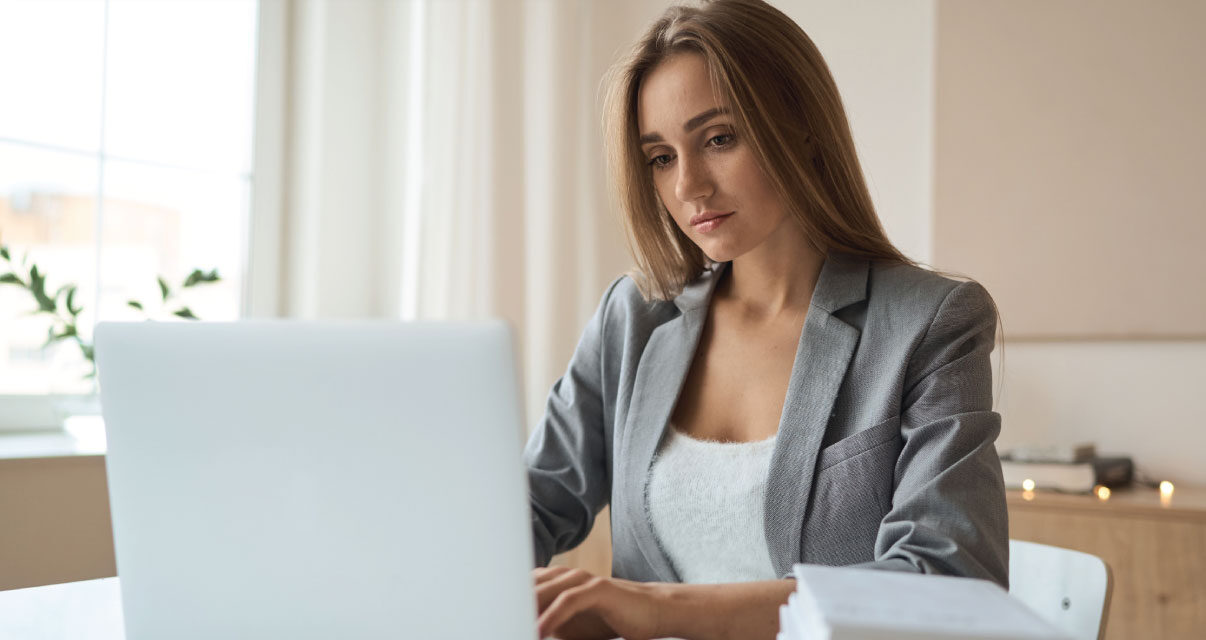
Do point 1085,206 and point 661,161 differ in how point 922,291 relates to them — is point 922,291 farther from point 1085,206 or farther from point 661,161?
point 1085,206

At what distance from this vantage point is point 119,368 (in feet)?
2.27

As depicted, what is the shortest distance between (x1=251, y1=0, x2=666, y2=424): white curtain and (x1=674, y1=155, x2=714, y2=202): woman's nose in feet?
4.26

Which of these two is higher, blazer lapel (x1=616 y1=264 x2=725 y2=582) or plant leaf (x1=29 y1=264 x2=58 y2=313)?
plant leaf (x1=29 y1=264 x2=58 y2=313)

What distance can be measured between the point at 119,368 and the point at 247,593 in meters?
0.19

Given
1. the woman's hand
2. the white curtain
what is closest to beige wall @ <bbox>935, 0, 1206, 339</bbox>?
the white curtain

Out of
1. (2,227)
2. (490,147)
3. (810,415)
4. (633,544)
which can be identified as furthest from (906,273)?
(2,227)

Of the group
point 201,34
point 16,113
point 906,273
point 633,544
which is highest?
point 201,34

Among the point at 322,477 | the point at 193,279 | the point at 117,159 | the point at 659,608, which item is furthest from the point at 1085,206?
the point at 117,159

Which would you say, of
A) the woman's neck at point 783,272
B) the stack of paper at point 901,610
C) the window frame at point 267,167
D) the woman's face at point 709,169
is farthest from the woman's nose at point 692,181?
the window frame at point 267,167

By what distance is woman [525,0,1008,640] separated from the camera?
42.9 inches

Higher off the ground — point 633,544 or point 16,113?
point 16,113

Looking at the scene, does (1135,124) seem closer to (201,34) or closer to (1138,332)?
(1138,332)

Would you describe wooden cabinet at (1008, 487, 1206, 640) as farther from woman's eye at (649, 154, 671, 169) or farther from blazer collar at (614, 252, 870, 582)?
woman's eye at (649, 154, 671, 169)

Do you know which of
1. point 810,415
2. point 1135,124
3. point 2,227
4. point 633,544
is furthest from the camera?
point 1135,124
